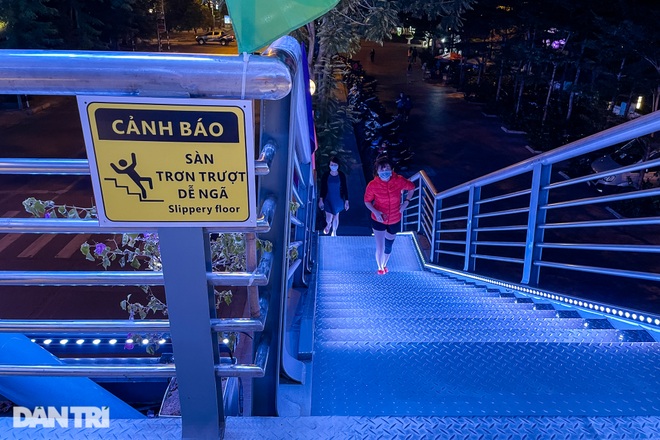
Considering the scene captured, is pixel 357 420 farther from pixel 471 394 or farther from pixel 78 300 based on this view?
pixel 78 300

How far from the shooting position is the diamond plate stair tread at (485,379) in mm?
1986

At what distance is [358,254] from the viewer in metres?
7.73

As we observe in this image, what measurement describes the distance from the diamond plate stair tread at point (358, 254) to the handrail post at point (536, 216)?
2843 millimetres

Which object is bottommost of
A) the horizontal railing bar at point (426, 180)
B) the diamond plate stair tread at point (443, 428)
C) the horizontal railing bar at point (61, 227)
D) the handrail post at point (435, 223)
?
the handrail post at point (435, 223)

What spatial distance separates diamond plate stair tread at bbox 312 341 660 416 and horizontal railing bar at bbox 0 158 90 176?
1.21 m

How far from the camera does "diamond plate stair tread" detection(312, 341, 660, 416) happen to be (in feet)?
6.52

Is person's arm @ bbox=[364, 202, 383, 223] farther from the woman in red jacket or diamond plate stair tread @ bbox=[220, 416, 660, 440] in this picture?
diamond plate stair tread @ bbox=[220, 416, 660, 440]

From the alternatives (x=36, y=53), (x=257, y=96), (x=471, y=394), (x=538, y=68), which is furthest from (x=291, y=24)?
(x=538, y=68)

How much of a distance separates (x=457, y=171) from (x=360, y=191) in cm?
394

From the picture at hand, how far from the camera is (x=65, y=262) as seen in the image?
10.0 m

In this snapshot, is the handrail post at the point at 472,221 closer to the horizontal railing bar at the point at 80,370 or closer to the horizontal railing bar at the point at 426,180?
the horizontal railing bar at the point at 426,180

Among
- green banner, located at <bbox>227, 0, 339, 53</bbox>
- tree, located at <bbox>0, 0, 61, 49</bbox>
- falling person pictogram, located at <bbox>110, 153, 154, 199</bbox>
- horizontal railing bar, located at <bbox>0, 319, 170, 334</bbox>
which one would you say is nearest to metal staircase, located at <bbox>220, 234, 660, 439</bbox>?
horizontal railing bar, located at <bbox>0, 319, 170, 334</bbox>

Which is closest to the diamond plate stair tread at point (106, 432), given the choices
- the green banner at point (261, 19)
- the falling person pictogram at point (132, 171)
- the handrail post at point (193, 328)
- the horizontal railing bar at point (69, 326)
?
the handrail post at point (193, 328)

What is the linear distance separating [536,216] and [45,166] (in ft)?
11.3
